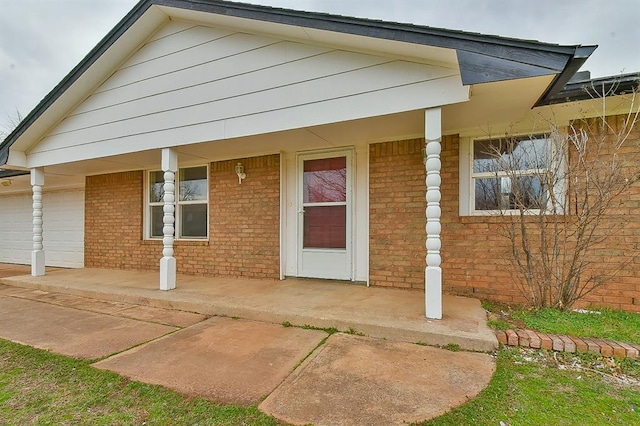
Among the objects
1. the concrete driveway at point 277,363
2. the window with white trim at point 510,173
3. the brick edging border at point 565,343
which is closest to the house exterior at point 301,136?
the window with white trim at point 510,173

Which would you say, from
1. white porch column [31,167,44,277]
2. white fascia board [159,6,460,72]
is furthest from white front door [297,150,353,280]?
white porch column [31,167,44,277]

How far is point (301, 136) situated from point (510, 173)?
9.44 ft

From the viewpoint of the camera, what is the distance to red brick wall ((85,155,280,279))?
570 centimetres

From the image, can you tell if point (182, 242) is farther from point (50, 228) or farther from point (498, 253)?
point (498, 253)

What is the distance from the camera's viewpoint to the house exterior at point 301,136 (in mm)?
3336

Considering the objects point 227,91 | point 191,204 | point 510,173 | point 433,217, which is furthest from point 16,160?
point 510,173

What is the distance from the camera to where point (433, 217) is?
11.0ft

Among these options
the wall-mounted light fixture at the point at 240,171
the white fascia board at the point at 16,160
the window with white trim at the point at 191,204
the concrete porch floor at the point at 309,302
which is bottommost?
the concrete porch floor at the point at 309,302

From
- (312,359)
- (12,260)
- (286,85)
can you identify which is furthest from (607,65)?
(12,260)

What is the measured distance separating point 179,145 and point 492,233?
4.88 m

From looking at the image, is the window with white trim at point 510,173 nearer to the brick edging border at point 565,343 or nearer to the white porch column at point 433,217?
the white porch column at point 433,217

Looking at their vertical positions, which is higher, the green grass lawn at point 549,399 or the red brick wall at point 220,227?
the red brick wall at point 220,227

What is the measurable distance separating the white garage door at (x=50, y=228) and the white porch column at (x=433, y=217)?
870cm

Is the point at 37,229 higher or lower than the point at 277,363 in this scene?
higher
